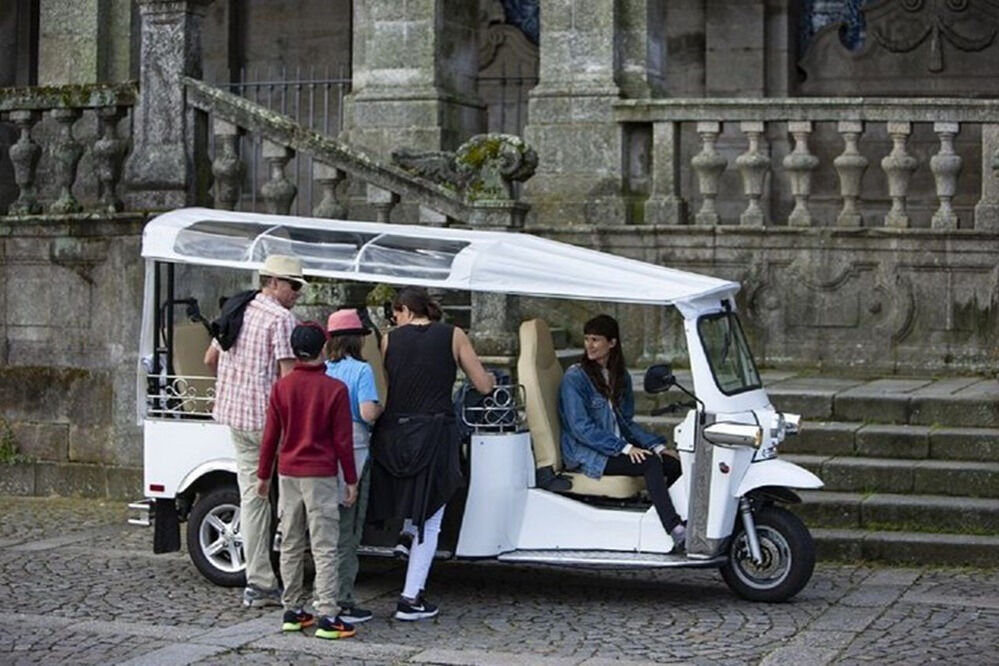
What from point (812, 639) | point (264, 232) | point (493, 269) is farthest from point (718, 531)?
point (264, 232)

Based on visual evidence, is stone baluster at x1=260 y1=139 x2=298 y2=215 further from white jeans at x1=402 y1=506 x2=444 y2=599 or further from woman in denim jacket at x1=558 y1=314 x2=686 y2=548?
white jeans at x1=402 y1=506 x2=444 y2=599

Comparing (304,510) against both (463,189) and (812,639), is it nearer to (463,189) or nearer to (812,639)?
(812,639)

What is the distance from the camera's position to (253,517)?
423 inches

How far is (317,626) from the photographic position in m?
10.1

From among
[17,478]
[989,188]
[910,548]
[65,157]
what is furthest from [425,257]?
[989,188]

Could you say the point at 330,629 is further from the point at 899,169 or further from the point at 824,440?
the point at 899,169

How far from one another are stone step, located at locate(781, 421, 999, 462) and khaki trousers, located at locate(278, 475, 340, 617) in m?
4.11

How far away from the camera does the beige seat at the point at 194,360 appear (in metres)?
11.9

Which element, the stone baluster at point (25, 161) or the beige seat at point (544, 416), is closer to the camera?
the beige seat at point (544, 416)

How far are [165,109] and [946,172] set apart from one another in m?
5.61

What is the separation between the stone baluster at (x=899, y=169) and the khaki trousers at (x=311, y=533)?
6528 mm

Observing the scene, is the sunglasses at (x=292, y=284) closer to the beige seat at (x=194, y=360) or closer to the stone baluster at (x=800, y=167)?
the beige seat at (x=194, y=360)

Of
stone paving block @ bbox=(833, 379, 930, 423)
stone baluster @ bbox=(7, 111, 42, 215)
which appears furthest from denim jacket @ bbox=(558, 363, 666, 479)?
stone baluster @ bbox=(7, 111, 42, 215)

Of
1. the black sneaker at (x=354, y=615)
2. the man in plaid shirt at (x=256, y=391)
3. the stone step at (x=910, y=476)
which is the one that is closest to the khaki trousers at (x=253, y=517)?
the man in plaid shirt at (x=256, y=391)
